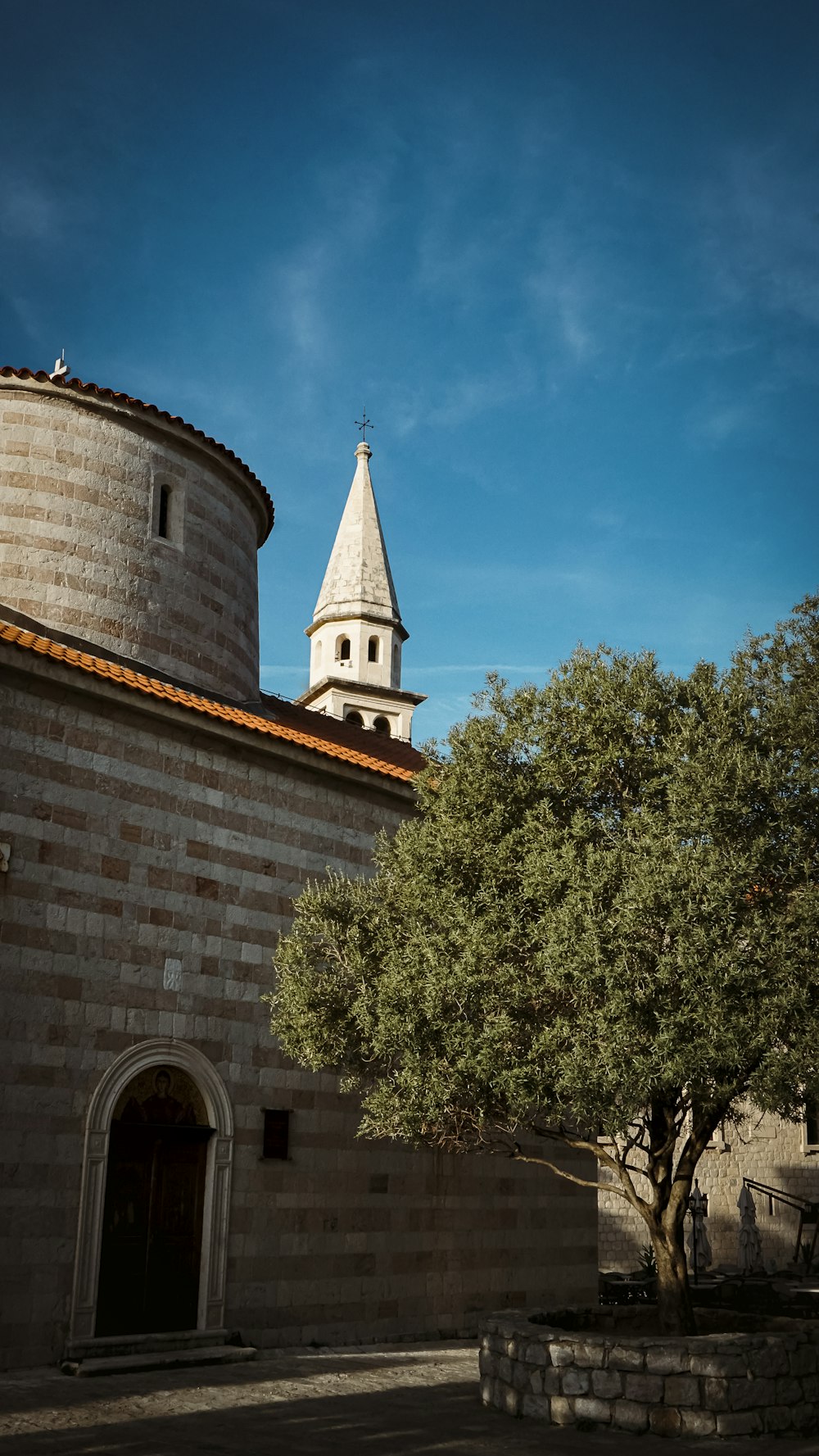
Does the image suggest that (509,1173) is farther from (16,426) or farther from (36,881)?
(16,426)

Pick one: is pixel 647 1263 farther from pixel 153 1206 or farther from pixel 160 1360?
pixel 160 1360

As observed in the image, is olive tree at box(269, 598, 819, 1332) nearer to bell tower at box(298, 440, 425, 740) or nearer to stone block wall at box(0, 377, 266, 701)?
stone block wall at box(0, 377, 266, 701)

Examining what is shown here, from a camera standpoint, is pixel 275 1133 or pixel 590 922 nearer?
pixel 590 922

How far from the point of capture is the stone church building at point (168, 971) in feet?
41.4

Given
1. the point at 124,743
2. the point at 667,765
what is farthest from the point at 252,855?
the point at 667,765

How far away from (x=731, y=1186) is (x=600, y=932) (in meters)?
22.4

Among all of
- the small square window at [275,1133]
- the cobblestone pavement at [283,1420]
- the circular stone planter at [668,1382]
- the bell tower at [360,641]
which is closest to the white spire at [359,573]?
the bell tower at [360,641]

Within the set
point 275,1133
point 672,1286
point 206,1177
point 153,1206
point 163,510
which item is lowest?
point 672,1286

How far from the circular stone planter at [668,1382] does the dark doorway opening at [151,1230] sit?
4054 millimetres

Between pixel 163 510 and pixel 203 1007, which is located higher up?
pixel 163 510

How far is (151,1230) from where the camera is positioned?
43.5ft

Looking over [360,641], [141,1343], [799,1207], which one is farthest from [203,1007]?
[360,641]

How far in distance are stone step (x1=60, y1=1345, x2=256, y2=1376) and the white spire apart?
26812 mm

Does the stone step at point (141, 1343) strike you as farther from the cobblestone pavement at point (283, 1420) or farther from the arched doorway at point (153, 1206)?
the cobblestone pavement at point (283, 1420)
